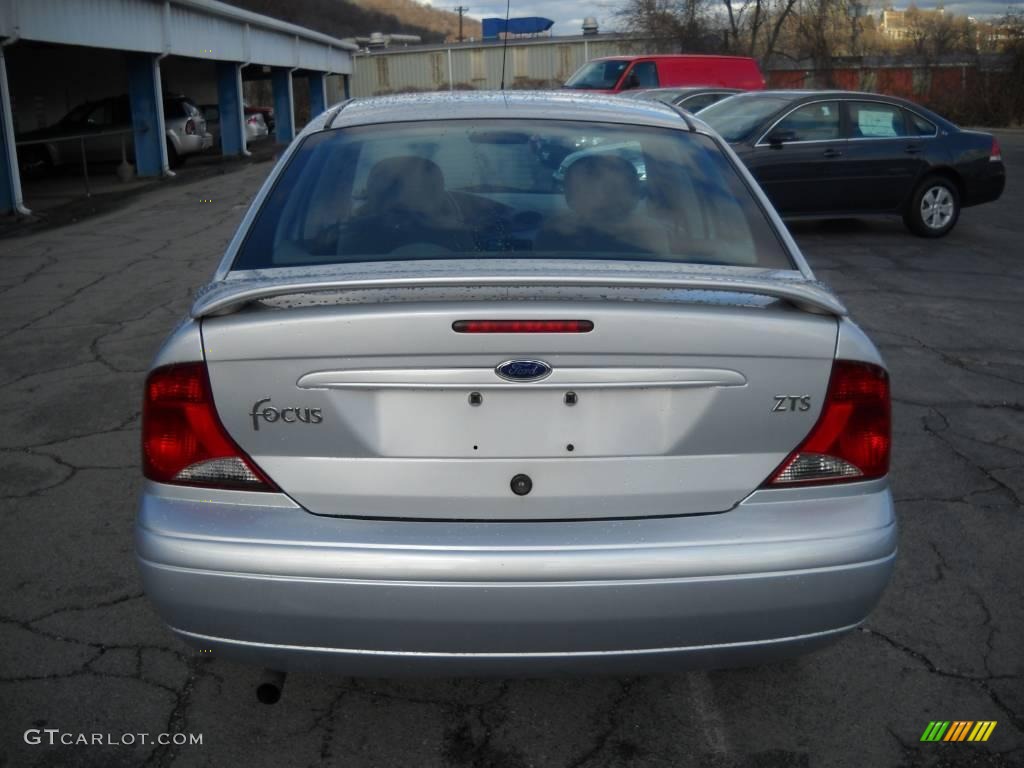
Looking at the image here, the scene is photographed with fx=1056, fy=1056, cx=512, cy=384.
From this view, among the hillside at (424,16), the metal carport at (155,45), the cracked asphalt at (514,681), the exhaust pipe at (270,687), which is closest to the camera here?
the exhaust pipe at (270,687)

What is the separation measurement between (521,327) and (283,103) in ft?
103

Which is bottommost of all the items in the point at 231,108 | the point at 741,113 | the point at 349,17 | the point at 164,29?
the point at 231,108

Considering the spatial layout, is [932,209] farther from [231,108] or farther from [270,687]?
[231,108]

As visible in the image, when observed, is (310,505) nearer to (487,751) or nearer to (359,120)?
(487,751)

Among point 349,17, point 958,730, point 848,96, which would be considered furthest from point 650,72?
point 349,17

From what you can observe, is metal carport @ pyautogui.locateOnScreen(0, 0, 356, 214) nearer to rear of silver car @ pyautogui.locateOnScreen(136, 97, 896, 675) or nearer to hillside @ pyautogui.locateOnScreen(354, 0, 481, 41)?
rear of silver car @ pyautogui.locateOnScreen(136, 97, 896, 675)

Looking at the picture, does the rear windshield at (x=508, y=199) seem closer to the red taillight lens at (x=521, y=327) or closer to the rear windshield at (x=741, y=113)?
the red taillight lens at (x=521, y=327)

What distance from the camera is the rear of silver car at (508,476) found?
2365mm

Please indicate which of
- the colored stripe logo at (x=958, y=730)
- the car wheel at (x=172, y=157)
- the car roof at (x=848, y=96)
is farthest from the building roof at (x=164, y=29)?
the colored stripe logo at (x=958, y=730)

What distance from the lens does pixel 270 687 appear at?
9.02ft

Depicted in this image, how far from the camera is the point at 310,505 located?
2.46m

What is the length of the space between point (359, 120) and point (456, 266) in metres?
1.14

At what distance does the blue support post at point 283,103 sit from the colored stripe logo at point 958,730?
99.9 ft

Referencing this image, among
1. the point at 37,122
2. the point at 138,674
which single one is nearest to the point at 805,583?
the point at 138,674
